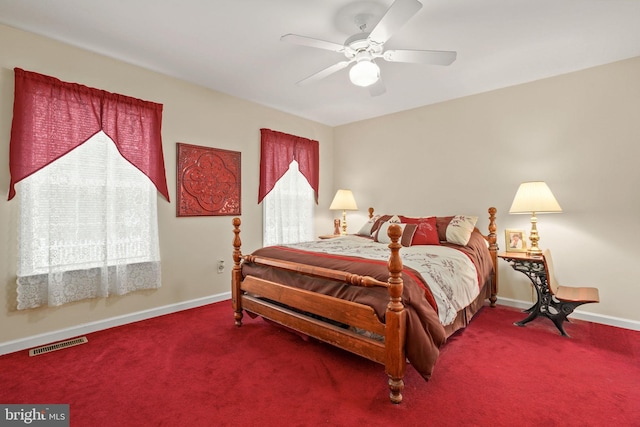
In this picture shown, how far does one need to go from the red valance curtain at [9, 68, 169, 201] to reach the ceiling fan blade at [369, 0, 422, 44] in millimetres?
2326

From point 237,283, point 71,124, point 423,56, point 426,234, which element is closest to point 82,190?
point 71,124

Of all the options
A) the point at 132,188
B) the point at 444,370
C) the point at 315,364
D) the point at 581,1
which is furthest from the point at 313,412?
the point at 581,1

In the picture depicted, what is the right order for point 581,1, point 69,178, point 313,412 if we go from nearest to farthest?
point 313,412
point 581,1
point 69,178

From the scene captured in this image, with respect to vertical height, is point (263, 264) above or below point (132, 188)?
below

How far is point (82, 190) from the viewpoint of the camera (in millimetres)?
2660

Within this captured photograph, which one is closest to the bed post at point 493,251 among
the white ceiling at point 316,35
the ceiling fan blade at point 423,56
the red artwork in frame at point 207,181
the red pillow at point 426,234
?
the red pillow at point 426,234

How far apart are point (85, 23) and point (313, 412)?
3123 mm

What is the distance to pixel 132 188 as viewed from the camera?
2.97 metres

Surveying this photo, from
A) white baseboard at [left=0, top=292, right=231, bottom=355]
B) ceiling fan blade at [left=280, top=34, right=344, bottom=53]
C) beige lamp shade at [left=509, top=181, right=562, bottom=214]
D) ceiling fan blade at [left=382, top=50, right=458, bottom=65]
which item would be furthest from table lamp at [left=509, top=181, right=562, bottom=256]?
white baseboard at [left=0, top=292, right=231, bottom=355]

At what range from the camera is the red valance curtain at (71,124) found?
2.37 m

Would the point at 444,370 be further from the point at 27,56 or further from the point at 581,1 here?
the point at 27,56

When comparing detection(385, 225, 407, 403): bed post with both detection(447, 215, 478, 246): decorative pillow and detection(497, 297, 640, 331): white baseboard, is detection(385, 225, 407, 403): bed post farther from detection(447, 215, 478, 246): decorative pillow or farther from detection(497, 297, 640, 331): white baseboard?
detection(497, 297, 640, 331): white baseboard

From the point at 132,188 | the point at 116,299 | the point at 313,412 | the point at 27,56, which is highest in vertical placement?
the point at 27,56

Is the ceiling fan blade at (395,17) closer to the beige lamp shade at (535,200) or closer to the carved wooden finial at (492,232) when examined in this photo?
the beige lamp shade at (535,200)
